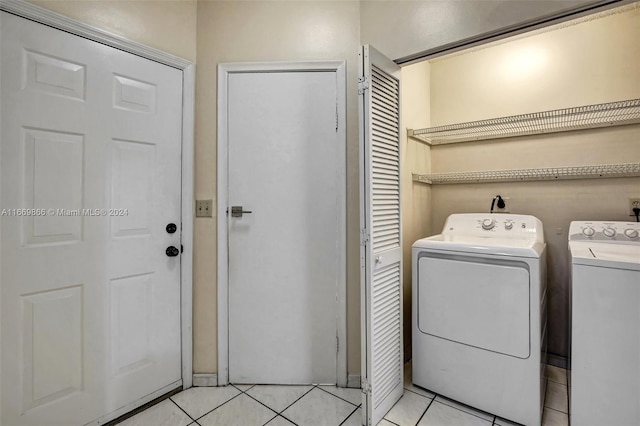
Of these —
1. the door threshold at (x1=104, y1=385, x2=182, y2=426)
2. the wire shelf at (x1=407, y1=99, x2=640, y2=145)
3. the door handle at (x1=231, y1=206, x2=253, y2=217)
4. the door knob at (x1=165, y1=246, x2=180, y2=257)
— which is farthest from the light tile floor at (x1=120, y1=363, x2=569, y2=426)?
the wire shelf at (x1=407, y1=99, x2=640, y2=145)

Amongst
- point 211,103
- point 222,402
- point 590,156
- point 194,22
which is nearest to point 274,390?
point 222,402

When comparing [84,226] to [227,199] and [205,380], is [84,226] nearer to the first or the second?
[227,199]

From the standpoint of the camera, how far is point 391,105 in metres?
1.75

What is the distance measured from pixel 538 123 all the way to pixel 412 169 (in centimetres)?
86

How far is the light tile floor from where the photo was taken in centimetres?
162

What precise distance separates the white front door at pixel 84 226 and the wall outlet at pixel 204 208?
12 cm

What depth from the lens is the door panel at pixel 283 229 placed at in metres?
1.92

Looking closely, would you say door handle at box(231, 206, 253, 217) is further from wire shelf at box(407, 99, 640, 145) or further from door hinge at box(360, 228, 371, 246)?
wire shelf at box(407, 99, 640, 145)

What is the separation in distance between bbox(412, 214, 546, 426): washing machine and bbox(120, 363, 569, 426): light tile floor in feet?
0.32

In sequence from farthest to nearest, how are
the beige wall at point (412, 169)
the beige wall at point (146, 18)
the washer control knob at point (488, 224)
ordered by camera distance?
the beige wall at point (412, 169) → the washer control knob at point (488, 224) → the beige wall at point (146, 18)

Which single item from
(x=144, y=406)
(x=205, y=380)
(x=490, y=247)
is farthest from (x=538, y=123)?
(x=144, y=406)

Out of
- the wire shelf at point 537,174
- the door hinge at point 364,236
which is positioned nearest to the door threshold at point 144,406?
the door hinge at point 364,236

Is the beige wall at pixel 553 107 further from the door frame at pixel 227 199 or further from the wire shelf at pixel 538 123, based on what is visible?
the door frame at pixel 227 199

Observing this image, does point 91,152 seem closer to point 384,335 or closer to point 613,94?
point 384,335
